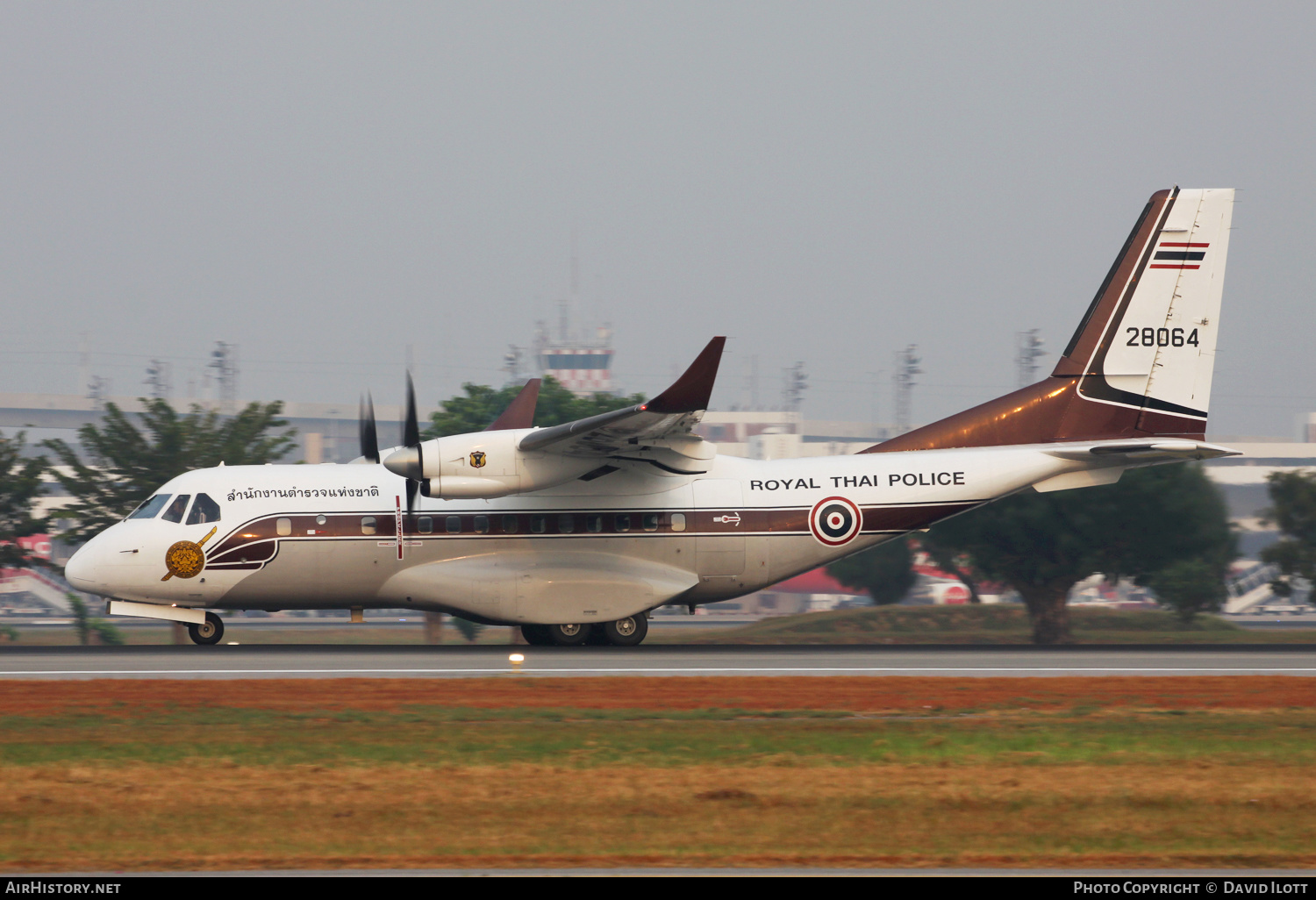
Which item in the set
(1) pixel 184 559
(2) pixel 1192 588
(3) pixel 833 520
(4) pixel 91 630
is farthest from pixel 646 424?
(4) pixel 91 630

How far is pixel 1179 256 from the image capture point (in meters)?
24.1

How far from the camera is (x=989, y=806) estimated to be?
10.8 m

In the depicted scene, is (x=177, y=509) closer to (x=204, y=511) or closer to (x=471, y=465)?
(x=204, y=511)

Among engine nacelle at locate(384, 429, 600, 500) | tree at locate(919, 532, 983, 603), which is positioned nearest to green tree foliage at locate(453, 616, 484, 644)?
tree at locate(919, 532, 983, 603)

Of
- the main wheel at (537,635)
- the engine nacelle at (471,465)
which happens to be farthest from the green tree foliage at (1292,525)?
the engine nacelle at (471,465)

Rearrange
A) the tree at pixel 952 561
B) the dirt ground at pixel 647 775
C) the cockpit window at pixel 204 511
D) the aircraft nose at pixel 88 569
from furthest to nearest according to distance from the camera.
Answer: the tree at pixel 952 561
the cockpit window at pixel 204 511
the aircraft nose at pixel 88 569
the dirt ground at pixel 647 775

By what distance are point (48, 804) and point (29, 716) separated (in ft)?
15.8

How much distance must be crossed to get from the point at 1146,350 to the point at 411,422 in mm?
13544

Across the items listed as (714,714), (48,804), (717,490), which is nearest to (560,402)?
(717,490)

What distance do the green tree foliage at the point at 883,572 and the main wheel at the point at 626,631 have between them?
26.1 metres

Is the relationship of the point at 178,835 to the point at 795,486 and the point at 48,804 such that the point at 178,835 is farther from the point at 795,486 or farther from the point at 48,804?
the point at 795,486

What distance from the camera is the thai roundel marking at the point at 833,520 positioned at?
23.2 metres

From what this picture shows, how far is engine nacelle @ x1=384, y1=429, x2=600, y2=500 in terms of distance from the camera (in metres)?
21.2

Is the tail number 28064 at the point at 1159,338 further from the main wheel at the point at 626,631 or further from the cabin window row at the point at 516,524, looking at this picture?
the main wheel at the point at 626,631
